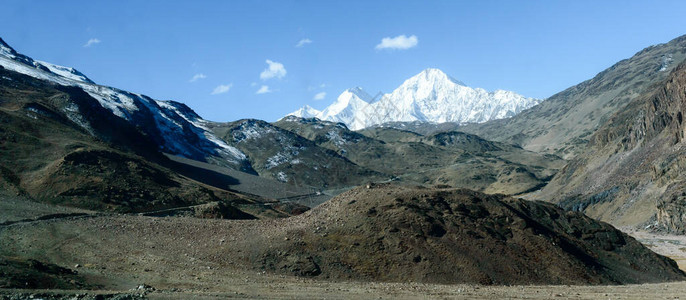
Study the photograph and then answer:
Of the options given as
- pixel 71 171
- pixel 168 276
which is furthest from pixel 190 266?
pixel 71 171

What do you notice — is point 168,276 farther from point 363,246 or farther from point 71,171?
point 71,171

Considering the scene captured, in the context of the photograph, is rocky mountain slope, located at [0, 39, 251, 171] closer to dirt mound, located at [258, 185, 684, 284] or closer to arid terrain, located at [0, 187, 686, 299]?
arid terrain, located at [0, 187, 686, 299]

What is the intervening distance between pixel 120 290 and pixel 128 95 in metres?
186

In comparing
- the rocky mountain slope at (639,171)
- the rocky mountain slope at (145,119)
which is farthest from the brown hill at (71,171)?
the rocky mountain slope at (639,171)

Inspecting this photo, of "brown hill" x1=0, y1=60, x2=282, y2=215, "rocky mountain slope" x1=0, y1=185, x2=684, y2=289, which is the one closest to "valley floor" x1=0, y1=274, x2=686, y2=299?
"rocky mountain slope" x1=0, y1=185, x2=684, y2=289

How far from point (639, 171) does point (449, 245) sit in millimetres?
109560

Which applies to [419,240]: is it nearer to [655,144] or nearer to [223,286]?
[223,286]

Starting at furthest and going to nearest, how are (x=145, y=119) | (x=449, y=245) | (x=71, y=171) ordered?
(x=145, y=119)
(x=71, y=171)
(x=449, y=245)

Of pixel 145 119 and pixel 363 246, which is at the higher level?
pixel 145 119

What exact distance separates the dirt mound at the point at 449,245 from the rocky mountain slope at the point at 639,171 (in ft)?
227

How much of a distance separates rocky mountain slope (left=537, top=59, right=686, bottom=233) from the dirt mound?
227 feet

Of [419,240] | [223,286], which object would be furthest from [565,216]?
[223,286]

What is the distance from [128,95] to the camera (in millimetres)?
195625

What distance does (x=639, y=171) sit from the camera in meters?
125
